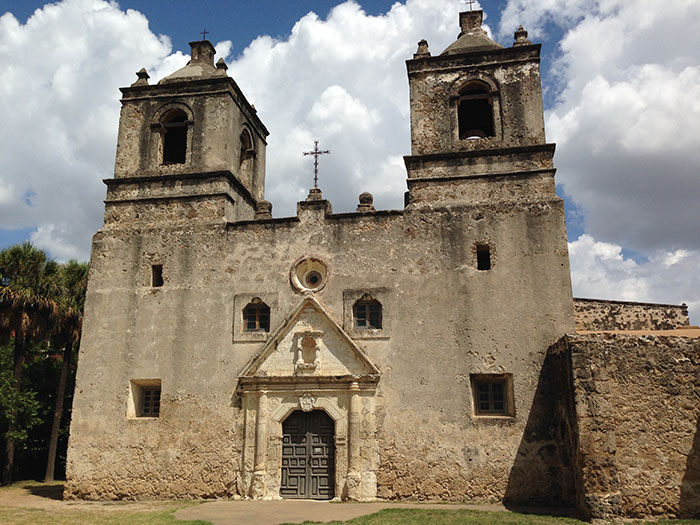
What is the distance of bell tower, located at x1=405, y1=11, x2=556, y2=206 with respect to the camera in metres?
14.6

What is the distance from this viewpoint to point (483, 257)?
1433 cm

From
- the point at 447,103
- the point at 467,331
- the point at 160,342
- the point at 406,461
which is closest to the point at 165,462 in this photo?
the point at 160,342

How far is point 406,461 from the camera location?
13.1 meters

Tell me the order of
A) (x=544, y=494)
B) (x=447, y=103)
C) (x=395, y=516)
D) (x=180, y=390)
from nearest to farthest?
(x=395, y=516) < (x=544, y=494) < (x=180, y=390) < (x=447, y=103)

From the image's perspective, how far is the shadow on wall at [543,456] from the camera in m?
12.3

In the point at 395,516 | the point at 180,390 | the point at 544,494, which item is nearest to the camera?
the point at 395,516

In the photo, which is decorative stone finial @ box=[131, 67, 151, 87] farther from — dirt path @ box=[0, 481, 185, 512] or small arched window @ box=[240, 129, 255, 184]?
dirt path @ box=[0, 481, 185, 512]

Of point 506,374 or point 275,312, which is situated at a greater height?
point 275,312

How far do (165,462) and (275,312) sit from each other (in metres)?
4.24

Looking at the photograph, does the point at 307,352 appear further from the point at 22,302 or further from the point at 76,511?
the point at 22,302

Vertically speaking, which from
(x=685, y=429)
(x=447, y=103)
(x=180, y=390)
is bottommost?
(x=685, y=429)

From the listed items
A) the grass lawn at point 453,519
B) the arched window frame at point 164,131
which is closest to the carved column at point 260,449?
the grass lawn at point 453,519

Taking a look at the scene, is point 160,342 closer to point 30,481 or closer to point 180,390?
point 180,390

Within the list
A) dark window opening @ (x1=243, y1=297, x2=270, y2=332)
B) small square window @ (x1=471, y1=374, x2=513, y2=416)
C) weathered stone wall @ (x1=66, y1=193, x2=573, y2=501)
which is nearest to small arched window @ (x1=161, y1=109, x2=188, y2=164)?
weathered stone wall @ (x1=66, y1=193, x2=573, y2=501)
